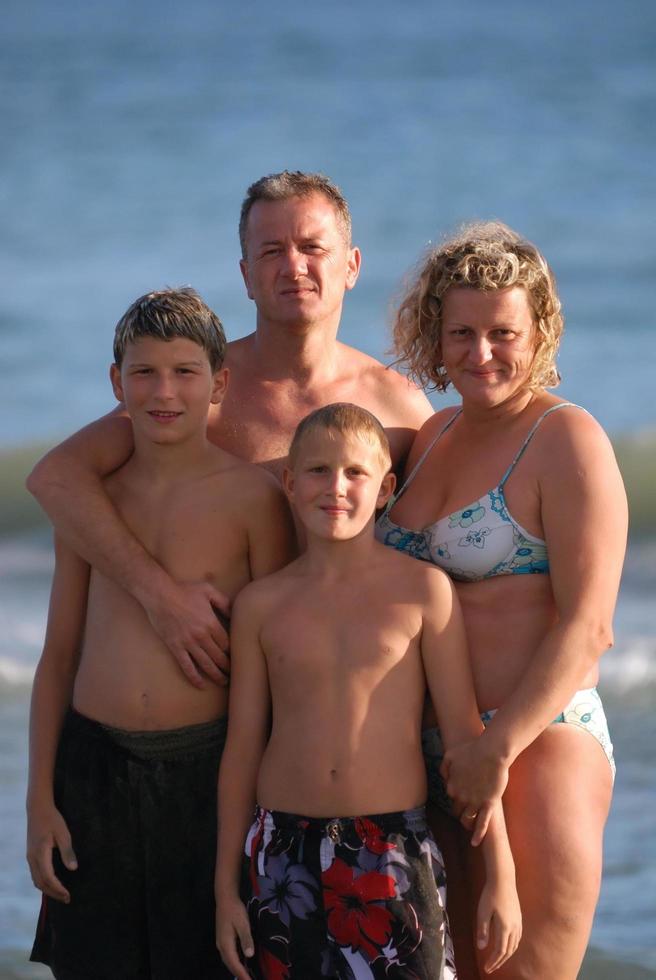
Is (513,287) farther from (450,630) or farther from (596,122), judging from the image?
(596,122)

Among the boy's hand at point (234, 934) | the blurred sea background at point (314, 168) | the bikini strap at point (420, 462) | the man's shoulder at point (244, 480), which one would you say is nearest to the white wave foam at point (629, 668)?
the blurred sea background at point (314, 168)

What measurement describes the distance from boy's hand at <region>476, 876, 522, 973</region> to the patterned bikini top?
617 mm

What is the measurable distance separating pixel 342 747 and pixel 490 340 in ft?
2.91

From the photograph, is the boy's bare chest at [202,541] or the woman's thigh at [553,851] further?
the boy's bare chest at [202,541]

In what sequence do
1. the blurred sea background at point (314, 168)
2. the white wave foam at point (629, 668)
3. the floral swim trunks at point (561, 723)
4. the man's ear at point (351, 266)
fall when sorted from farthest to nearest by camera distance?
the blurred sea background at point (314, 168)
the white wave foam at point (629, 668)
the man's ear at point (351, 266)
the floral swim trunks at point (561, 723)

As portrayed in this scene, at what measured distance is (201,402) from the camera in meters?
3.08

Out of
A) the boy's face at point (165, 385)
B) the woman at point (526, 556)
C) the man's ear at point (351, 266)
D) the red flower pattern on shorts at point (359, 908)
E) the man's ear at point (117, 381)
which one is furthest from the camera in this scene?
the man's ear at point (351, 266)

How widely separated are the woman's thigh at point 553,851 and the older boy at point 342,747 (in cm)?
7

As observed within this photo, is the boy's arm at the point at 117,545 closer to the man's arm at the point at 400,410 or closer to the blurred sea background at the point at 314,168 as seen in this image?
the man's arm at the point at 400,410

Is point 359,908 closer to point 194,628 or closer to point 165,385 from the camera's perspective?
point 194,628

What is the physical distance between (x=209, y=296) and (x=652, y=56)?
8.51m

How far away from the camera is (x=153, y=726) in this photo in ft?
9.97

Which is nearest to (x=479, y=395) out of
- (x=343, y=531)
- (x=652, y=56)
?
(x=343, y=531)

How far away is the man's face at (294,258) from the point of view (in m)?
3.41
